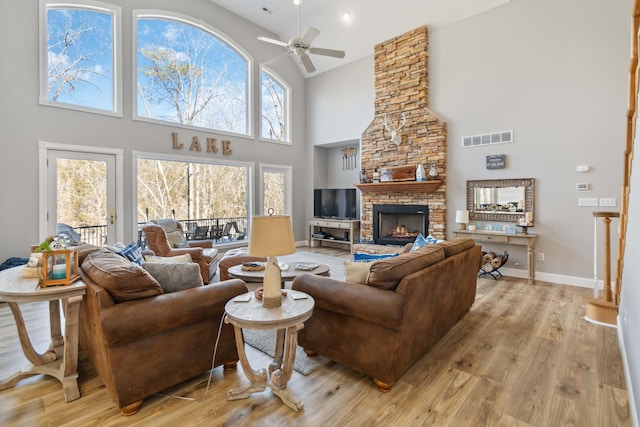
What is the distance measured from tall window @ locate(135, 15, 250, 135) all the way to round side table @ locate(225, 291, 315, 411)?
5172 mm

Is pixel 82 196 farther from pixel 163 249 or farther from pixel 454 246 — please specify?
pixel 454 246

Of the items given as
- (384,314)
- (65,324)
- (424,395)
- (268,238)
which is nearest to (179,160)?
(65,324)

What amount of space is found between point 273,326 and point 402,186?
16.6 feet

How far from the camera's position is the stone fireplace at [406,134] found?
234 inches

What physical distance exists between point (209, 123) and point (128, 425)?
5.95 m

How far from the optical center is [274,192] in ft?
26.3

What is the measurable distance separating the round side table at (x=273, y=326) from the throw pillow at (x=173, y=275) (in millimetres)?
404

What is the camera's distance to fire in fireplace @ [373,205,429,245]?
6.30 m

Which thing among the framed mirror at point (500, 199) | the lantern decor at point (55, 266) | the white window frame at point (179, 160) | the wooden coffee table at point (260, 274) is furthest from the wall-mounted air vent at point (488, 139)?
the lantern decor at point (55, 266)

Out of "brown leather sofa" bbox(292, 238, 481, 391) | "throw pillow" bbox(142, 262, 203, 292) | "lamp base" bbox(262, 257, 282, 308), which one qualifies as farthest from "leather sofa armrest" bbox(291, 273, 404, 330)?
"throw pillow" bbox(142, 262, 203, 292)

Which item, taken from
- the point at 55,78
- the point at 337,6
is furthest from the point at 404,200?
the point at 55,78

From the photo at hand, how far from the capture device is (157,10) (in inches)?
225

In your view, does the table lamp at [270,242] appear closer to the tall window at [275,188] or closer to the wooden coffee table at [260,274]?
the wooden coffee table at [260,274]

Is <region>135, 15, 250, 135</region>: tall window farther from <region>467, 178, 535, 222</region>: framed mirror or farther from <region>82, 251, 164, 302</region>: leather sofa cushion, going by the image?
<region>467, 178, 535, 222</region>: framed mirror
